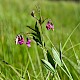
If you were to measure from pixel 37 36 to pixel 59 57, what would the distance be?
0.13 metres

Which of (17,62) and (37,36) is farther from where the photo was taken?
(17,62)

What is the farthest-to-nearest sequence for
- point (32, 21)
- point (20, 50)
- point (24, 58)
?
point (32, 21) < point (20, 50) < point (24, 58)

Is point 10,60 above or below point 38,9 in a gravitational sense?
below

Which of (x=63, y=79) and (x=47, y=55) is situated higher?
(x=47, y=55)

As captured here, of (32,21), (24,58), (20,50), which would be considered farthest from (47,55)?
(32,21)

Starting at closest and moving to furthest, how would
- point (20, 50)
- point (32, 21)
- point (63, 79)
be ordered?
1. point (63, 79)
2. point (20, 50)
3. point (32, 21)

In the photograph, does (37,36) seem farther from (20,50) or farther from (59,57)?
(20,50)

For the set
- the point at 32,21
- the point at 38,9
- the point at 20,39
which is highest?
the point at 32,21

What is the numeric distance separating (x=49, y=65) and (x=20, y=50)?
127 cm

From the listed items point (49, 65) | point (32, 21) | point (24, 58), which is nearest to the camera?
point (49, 65)

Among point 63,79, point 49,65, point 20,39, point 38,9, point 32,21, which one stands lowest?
point 63,79

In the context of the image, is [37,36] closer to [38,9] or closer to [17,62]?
[38,9]

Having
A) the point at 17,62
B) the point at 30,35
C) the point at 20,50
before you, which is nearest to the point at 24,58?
the point at 17,62

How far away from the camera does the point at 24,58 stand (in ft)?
6.88
